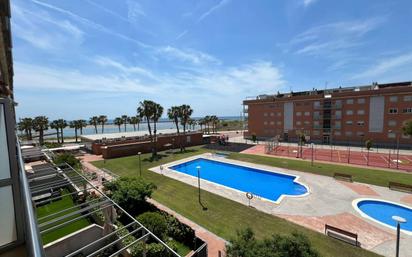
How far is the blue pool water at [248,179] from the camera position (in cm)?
1982

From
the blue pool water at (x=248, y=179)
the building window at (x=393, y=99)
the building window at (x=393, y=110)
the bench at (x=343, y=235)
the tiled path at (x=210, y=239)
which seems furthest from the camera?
the building window at (x=393, y=110)

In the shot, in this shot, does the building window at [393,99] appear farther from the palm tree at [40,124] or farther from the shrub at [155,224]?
the palm tree at [40,124]

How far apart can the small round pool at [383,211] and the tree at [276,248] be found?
10144 millimetres

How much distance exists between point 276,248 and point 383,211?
1347 cm

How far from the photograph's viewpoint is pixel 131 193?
1391cm

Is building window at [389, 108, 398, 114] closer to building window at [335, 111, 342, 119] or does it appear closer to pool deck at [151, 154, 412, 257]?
building window at [335, 111, 342, 119]

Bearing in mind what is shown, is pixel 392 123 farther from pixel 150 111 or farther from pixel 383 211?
pixel 150 111

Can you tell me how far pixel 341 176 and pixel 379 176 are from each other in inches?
164

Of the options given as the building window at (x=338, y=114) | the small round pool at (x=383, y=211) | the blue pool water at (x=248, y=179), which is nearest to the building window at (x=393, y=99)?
the building window at (x=338, y=114)

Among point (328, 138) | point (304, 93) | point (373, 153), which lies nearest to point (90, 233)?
point (373, 153)

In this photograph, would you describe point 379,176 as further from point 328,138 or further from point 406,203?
point 328,138

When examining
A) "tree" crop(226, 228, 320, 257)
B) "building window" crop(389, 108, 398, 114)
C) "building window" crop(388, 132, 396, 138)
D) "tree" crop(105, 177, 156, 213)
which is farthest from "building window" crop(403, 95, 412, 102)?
"tree" crop(105, 177, 156, 213)

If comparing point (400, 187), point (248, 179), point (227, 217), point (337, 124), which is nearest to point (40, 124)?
point (248, 179)

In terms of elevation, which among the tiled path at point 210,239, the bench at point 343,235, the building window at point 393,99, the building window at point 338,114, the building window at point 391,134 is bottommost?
the tiled path at point 210,239
